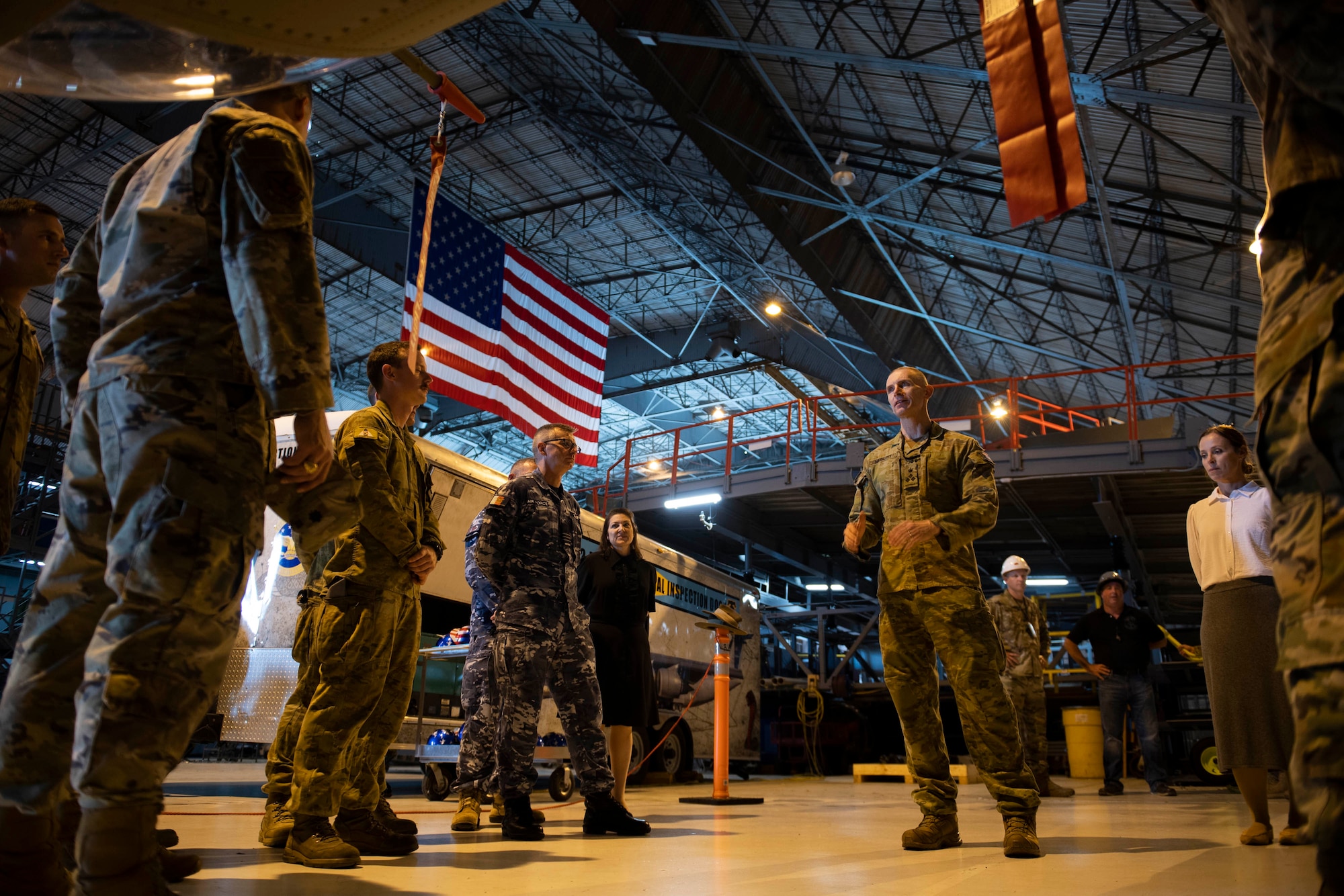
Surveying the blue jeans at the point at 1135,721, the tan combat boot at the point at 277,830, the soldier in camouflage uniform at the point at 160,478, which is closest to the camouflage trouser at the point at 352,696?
the tan combat boot at the point at 277,830

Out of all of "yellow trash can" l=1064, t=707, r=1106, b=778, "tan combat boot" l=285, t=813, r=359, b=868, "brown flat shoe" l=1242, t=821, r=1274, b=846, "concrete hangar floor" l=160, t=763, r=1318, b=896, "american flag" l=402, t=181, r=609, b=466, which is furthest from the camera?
"yellow trash can" l=1064, t=707, r=1106, b=778

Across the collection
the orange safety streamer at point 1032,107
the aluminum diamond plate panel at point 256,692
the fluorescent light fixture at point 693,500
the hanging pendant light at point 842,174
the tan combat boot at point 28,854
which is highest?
the hanging pendant light at point 842,174

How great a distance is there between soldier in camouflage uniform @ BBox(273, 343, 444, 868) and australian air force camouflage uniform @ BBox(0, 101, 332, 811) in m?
1.02

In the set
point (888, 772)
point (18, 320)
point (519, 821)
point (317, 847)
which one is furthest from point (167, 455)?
point (888, 772)

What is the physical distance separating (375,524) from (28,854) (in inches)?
64.1

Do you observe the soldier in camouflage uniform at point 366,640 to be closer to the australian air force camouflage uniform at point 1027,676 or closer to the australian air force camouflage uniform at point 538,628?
the australian air force camouflage uniform at point 538,628

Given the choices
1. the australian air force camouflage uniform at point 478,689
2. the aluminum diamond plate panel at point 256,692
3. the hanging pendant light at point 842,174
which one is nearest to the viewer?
the australian air force camouflage uniform at point 478,689

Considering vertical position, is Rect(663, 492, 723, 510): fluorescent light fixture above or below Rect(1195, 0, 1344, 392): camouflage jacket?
above

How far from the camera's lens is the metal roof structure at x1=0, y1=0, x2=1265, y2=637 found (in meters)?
11.5

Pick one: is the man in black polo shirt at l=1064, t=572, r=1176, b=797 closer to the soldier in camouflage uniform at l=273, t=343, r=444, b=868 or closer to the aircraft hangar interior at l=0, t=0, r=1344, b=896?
the aircraft hangar interior at l=0, t=0, r=1344, b=896

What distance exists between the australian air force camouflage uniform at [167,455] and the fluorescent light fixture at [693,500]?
12.4 meters

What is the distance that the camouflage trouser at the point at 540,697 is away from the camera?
4.05 m

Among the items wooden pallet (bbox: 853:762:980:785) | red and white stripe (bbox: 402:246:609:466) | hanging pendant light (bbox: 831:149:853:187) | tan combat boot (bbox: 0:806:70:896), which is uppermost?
hanging pendant light (bbox: 831:149:853:187)

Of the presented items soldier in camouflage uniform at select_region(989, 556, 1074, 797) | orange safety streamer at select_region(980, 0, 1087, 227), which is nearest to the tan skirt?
orange safety streamer at select_region(980, 0, 1087, 227)
